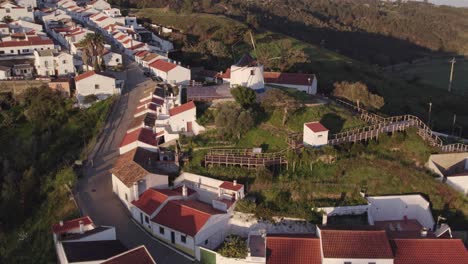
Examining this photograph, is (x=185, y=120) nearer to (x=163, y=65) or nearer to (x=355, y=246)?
(x=163, y=65)

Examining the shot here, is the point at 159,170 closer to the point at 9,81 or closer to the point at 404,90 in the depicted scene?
the point at 9,81

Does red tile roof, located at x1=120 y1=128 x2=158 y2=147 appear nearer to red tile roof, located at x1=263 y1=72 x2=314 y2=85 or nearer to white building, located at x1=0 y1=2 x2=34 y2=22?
red tile roof, located at x1=263 y1=72 x2=314 y2=85

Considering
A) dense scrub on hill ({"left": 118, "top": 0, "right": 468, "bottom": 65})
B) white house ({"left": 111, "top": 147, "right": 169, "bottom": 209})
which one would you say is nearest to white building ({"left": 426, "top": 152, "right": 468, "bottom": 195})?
white house ({"left": 111, "top": 147, "right": 169, "bottom": 209})

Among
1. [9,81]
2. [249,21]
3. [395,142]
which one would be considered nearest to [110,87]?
[9,81]

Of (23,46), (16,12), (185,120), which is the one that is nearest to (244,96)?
(185,120)

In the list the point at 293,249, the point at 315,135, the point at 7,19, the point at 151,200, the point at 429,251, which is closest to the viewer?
the point at 429,251

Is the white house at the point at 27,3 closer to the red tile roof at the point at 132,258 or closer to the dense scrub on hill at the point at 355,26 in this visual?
the dense scrub on hill at the point at 355,26
